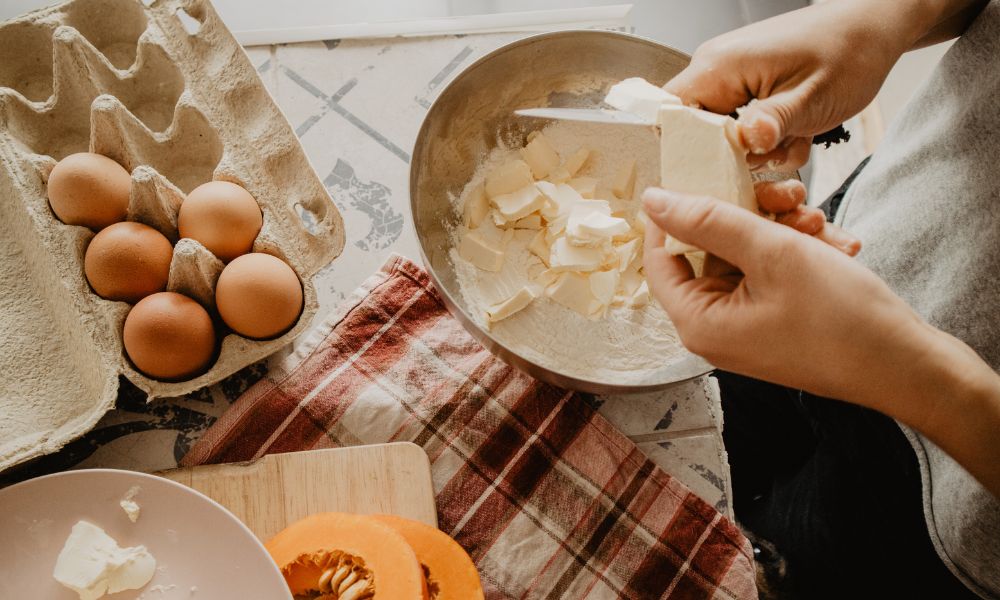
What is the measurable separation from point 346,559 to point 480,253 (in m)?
0.46

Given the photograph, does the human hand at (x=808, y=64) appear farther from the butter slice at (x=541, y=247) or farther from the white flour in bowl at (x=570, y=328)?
the butter slice at (x=541, y=247)

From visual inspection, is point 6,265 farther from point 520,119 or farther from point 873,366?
point 873,366

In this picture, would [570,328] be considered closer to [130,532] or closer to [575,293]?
[575,293]

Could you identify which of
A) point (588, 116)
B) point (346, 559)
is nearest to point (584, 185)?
point (588, 116)

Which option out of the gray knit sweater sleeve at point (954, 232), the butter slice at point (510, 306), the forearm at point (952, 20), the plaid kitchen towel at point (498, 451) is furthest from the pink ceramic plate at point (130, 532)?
the forearm at point (952, 20)

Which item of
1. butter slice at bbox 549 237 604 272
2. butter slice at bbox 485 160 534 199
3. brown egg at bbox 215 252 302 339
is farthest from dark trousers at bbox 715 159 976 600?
brown egg at bbox 215 252 302 339

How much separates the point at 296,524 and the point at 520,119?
2.29ft

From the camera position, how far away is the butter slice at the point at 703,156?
714 mm

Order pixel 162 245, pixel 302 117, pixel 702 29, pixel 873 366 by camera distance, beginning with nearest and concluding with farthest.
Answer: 1. pixel 873 366
2. pixel 162 245
3. pixel 302 117
4. pixel 702 29

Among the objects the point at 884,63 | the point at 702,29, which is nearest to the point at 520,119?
the point at 884,63

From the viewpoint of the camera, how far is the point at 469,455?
0.97 m

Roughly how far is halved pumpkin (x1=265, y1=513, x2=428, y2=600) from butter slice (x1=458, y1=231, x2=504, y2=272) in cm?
39

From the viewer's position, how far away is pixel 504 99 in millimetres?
1035

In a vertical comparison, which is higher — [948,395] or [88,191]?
[88,191]
